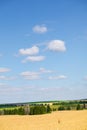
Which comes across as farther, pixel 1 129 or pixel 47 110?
pixel 47 110

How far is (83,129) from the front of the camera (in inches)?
866

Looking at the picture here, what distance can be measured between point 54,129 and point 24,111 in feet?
145

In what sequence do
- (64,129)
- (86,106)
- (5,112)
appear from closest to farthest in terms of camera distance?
(64,129), (5,112), (86,106)

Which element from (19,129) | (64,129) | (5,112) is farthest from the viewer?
(5,112)

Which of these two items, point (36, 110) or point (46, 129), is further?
point (36, 110)

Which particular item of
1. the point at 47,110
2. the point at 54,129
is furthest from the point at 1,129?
the point at 47,110

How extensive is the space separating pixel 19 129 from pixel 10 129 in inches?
34.7

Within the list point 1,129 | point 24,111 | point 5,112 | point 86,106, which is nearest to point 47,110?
point 24,111

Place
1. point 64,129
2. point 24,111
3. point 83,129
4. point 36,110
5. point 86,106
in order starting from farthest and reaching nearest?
point 86,106 < point 24,111 < point 36,110 < point 64,129 < point 83,129

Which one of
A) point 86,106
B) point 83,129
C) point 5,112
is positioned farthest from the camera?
point 86,106

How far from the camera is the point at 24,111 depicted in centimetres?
6794

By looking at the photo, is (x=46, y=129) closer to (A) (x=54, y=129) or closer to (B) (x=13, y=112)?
(A) (x=54, y=129)

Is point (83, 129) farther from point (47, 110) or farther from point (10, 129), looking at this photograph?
point (47, 110)

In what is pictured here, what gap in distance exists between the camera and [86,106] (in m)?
98.0
